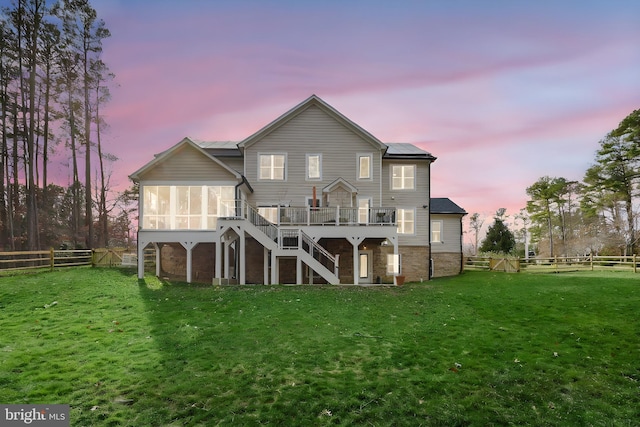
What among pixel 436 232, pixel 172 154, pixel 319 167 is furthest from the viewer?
pixel 436 232

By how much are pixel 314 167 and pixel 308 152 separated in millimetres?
1023

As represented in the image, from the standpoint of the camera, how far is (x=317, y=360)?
8.00 meters

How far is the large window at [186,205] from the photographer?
19672 mm

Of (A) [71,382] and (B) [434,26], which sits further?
(B) [434,26]

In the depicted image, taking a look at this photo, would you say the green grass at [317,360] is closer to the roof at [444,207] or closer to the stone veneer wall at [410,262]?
the stone veneer wall at [410,262]

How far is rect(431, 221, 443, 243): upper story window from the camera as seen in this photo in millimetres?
26531

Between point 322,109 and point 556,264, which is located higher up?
point 322,109

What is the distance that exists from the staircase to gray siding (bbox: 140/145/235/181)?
206cm

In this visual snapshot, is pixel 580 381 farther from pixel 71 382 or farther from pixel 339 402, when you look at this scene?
pixel 71 382

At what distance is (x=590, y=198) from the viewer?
44.0 meters

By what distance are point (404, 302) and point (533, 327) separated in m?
4.73

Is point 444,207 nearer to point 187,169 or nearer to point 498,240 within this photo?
point 187,169

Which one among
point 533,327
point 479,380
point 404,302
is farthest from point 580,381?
point 404,302

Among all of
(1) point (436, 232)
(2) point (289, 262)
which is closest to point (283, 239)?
(2) point (289, 262)
